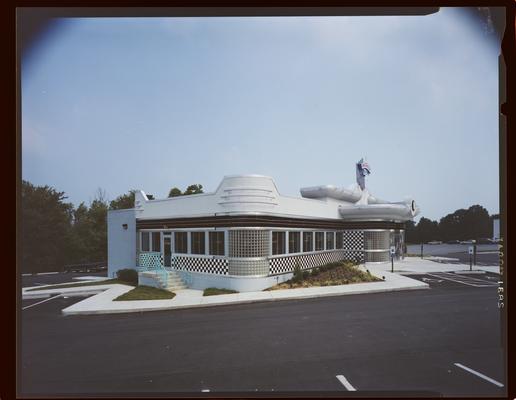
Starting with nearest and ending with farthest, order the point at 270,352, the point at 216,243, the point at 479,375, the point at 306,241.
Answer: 1. the point at 479,375
2. the point at 270,352
3. the point at 216,243
4. the point at 306,241

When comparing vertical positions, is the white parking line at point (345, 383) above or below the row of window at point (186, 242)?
below

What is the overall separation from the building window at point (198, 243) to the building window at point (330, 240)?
7658mm

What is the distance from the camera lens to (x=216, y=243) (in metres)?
13.2

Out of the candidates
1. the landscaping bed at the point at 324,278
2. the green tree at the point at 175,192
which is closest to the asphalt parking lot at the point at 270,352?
the landscaping bed at the point at 324,278

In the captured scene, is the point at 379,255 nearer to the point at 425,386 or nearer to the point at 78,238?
the point at 425,386

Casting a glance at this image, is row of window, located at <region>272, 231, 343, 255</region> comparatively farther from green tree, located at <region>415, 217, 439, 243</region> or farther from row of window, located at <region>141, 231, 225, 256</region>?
green tree, located at <region>415, 217, 439, 243</region>

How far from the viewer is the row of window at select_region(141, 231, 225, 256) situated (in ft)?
43.3

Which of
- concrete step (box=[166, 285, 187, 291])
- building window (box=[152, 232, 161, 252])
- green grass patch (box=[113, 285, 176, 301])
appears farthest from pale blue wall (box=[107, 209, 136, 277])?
concrete step (box=[166, 285, 187, 291])

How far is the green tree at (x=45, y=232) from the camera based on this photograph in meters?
22.6

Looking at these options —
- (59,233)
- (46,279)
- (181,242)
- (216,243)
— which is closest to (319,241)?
(216,243)

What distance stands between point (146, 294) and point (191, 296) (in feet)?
6.11

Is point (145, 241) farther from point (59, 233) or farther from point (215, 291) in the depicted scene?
point (59, 233)

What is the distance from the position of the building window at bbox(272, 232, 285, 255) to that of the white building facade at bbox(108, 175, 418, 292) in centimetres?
4

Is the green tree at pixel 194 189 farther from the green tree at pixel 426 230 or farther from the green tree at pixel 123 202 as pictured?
the green tree at pixel 426 230
